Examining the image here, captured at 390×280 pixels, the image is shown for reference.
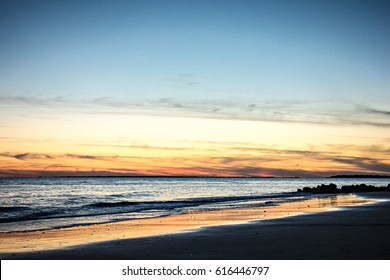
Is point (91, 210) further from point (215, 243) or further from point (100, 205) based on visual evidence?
point (215, 243)

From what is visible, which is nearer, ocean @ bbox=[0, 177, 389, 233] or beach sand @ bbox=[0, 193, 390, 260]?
beach sand @ bbox=[0, 193, 390, 260]

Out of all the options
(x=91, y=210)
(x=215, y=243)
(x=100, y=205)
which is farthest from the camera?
(x=100, y=205)

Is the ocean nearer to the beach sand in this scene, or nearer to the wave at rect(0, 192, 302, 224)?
the wave at rect(0, 192, 302, 224)

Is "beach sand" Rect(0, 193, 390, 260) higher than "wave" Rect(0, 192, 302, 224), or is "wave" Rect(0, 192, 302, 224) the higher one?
"beach sand" Rect(0, 193, 390, 260)

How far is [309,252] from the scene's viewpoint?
10.4m

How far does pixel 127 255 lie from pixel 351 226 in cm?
979

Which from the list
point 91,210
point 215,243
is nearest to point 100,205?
point 91,210

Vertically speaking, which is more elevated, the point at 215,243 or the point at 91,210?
the point at 215,243

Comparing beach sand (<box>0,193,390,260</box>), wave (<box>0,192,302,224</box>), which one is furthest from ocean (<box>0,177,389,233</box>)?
beach sand (<box>0,193,390,260</box>)

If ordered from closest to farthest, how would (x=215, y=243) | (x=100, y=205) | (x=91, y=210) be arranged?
1. (x=215, y=243)
2. (x=91, y=210)
3. (x=100, y=205)

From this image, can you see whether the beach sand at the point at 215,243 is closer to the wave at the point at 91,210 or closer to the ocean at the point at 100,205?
the ocean at the point at 100,205
